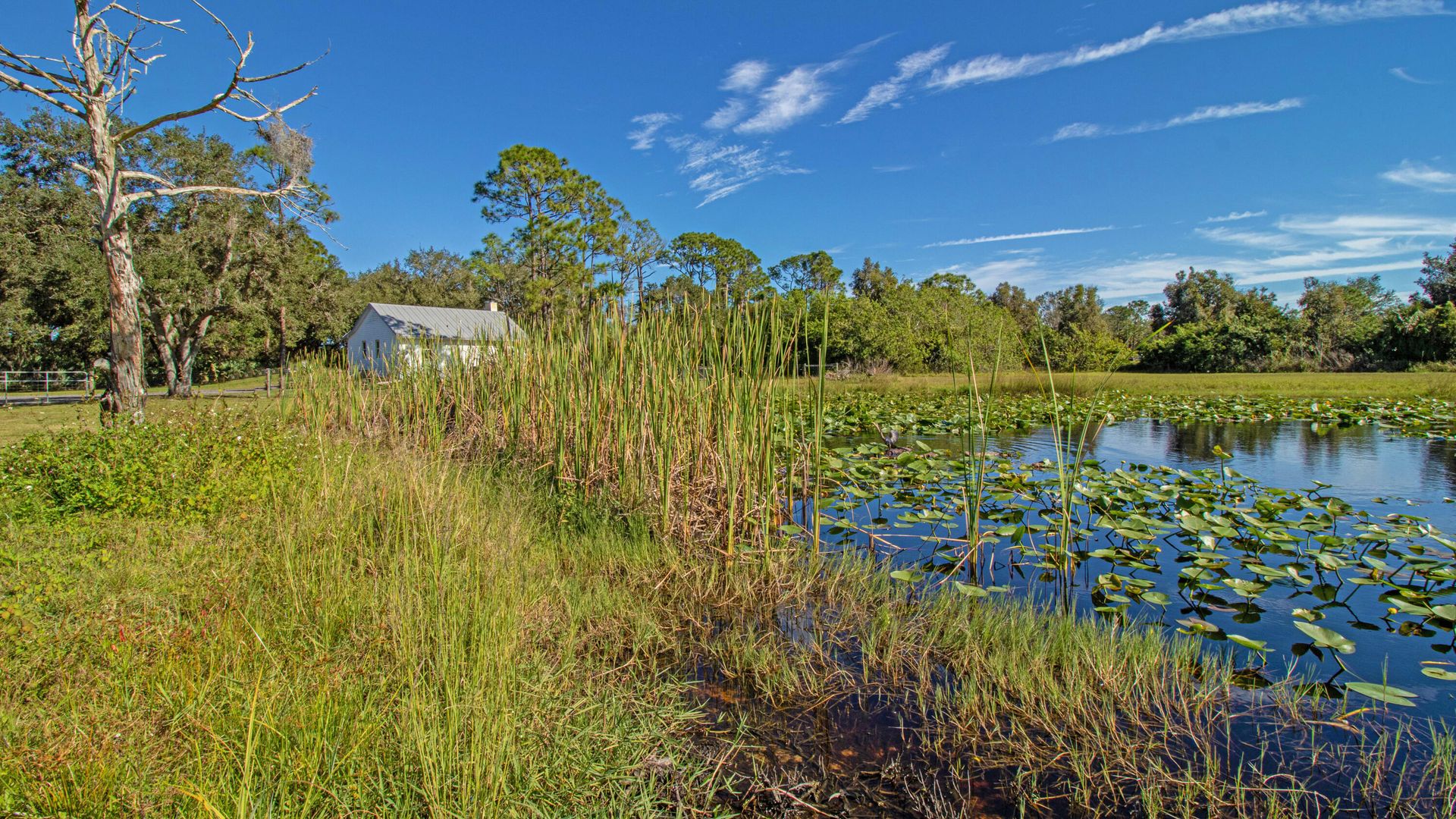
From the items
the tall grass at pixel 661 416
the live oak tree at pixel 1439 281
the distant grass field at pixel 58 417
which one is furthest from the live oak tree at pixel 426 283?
the live oak tree at pixel 1439 281

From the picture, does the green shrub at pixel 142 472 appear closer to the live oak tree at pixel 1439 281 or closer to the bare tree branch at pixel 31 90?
the bare tree branch at pixel 31 90

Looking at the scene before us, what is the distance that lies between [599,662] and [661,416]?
5.73 feet

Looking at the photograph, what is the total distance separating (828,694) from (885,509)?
318cm

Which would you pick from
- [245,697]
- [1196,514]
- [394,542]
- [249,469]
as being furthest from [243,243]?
[1196,514]

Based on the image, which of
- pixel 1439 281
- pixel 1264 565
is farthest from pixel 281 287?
pixel 1439 281

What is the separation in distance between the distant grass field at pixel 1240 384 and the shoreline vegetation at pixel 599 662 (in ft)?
35.4

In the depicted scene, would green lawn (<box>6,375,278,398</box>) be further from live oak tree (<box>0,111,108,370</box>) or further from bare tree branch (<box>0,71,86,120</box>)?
bare tree branch (<box>0,71,86,120</box>)

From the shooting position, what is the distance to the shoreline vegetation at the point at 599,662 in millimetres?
1822

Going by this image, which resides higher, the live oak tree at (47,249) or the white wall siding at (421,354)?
the live oak tree at (47,249)

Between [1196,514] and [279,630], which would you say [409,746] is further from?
[1196,514]

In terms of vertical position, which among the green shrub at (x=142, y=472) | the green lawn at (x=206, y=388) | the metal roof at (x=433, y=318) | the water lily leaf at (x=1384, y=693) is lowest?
the water lily leaf at (x=1384, y=693)

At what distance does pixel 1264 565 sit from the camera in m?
3.72

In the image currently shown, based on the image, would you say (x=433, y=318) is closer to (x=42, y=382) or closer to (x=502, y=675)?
(x=42, y=382)

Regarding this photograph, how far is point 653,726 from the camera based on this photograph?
7.39ft
